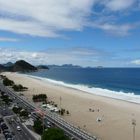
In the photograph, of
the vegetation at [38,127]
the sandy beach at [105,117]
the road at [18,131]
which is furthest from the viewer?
the sandy beach at [105,117]

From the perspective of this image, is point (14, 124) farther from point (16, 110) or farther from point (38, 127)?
point (16, 110)

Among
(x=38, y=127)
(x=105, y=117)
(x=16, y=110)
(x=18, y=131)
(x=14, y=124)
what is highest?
(x=16, y=110)

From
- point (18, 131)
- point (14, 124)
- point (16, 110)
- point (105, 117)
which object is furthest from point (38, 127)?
point (105, 117)

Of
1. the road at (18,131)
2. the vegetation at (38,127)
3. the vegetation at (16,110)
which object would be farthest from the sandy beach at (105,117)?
the vegetation at (16,110)

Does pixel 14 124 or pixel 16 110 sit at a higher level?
pixel 16 110

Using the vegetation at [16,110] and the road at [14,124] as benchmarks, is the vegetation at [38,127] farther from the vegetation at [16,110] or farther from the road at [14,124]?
the vegetation at [16,110]

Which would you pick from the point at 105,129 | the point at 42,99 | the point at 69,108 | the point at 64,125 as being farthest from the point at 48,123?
the point at 42,99

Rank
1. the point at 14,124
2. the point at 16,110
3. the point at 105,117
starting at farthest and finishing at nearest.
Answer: the point at 16,110
the point at 105,117
the point at 14,124

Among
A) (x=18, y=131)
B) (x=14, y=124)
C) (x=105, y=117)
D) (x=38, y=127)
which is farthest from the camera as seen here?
(x=105, y=117)

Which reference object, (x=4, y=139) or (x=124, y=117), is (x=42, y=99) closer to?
(x=124, y=117)

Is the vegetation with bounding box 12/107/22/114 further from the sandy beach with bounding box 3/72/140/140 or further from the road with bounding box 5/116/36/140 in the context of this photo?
the sandy beach with bounding box 3/72/140/140

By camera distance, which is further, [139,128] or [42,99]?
[42,99]
